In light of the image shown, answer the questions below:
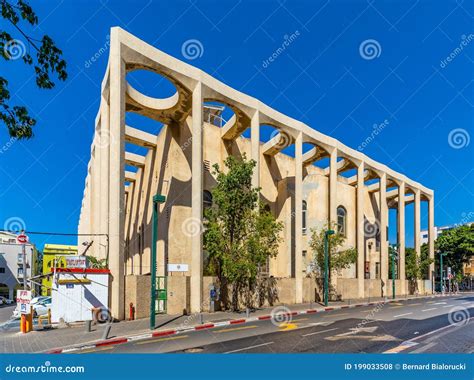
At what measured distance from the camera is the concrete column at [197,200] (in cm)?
2395

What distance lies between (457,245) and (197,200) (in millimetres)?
53829

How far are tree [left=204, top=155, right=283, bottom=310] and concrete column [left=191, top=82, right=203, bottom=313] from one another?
686 millimetres

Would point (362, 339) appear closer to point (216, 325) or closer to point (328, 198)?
point (216, 325)

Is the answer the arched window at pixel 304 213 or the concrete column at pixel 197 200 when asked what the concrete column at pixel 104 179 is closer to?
the concrete column at pixel 197 200

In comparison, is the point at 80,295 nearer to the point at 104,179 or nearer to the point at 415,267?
the point at 104,179

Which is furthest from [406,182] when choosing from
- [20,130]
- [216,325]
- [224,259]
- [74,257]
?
[20,130]

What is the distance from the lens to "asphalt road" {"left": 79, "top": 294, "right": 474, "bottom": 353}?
41.6 ft

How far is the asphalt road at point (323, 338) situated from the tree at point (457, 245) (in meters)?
48.8

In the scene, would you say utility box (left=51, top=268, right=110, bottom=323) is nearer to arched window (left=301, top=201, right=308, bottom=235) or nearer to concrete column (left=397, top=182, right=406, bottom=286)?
arched window (left=301, top=201, right=308, bottom=235)

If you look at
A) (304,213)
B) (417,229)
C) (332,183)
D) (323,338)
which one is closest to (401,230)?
(417,229)

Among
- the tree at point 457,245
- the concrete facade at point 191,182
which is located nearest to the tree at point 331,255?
the concrete facade at point 191,182

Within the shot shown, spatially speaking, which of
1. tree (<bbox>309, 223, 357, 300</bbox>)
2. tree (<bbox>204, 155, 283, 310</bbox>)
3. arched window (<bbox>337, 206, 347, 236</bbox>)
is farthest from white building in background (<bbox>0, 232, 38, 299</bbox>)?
tree (<bbox>204, 155, 283, 310</bbox>)

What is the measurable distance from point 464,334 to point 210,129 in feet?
73.3

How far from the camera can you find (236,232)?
25.1 m
